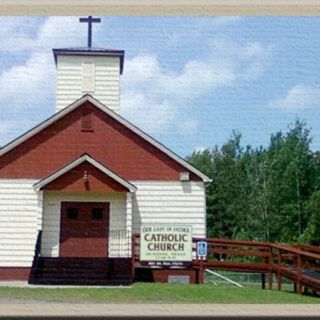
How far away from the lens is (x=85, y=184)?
570cm

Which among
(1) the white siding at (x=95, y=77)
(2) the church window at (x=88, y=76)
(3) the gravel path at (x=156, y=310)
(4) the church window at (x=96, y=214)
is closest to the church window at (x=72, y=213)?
(4) the church window at (x=96, y=214)

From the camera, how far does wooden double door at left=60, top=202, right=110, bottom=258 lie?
4.86 m

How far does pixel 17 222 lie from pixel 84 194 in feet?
4.78

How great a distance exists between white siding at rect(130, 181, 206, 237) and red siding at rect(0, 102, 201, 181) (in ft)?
0.30

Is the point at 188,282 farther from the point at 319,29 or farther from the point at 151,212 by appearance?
the point at 319,29

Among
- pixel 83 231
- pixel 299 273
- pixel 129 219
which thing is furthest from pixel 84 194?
pixel 299 273

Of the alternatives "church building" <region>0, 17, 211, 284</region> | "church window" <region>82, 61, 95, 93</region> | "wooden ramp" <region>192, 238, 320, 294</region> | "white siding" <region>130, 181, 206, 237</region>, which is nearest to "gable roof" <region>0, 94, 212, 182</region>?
"church building" <region>0, 17, 211, 284</region>

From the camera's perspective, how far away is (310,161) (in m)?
3.55

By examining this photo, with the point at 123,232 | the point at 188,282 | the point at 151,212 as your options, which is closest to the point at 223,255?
the point at 188,282

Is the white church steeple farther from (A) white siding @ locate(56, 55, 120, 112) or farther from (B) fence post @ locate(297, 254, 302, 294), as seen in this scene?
(B) fence post @ locate(297, 254, 302, 294)

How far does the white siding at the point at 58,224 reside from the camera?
4.82 metres

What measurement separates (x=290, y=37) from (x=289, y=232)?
120 centimetres

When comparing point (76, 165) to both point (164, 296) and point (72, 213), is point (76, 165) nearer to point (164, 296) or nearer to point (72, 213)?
point (72, 213)

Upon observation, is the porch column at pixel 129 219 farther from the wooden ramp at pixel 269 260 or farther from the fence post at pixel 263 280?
the fence post at pixel 263 280
